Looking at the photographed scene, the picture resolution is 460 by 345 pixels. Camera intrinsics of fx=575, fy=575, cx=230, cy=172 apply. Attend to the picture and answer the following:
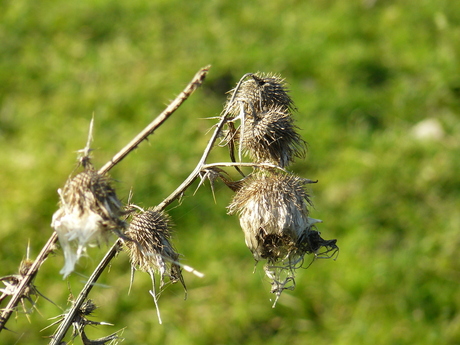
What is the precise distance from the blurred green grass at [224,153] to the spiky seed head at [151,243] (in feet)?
4.73

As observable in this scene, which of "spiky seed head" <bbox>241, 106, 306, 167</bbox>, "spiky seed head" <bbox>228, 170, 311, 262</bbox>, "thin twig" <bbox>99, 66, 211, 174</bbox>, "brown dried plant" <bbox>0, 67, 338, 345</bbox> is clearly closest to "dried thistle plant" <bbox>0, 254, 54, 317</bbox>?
"brown dried plant" <bbox>0, 67, 338, 345</bbox>

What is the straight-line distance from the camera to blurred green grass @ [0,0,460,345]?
3316mm

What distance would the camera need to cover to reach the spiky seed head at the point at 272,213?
149 cm

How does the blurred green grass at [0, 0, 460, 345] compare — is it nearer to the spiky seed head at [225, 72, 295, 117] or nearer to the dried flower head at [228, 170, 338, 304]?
the dried flower head at [228, 170, 338, 304]

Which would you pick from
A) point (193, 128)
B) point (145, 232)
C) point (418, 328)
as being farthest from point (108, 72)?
point (145, 232)

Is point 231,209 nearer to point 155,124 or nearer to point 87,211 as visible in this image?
point 155,124

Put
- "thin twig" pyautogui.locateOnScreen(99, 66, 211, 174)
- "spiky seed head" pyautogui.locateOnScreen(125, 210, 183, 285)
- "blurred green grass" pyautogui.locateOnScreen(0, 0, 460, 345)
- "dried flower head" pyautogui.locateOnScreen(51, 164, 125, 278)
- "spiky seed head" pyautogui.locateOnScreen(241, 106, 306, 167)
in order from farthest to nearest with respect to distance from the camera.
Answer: "blurred green grass" pyautogui.locateOnScreen(0, 0, 460, 345)
"spiky seed head" pyautogui.locateOnScreen(241, 106, 306, 167)
"spiky seed head" pyautogui.locateOnScreen(125, 210, 183, 285)
"thin twig" pyautogui.locateOnScreen(99, 66, 211, 174)
"dried flower head" pyautogui.locateOnScreen(51, 164, 125, 278)

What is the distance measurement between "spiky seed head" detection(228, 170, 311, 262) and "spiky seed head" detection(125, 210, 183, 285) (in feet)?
0.68

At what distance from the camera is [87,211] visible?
3.85ft

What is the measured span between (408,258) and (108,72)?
2656 mm

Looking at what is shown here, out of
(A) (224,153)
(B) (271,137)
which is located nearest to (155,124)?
(B) (271,137)

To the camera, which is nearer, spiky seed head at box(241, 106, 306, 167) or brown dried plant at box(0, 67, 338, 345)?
brown dried plant at box(0, 67, 338, 345)

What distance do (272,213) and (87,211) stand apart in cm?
51

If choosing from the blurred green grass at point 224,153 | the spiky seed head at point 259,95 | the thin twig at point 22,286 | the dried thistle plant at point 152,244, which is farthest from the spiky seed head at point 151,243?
the blurred green grass at point 224,153
